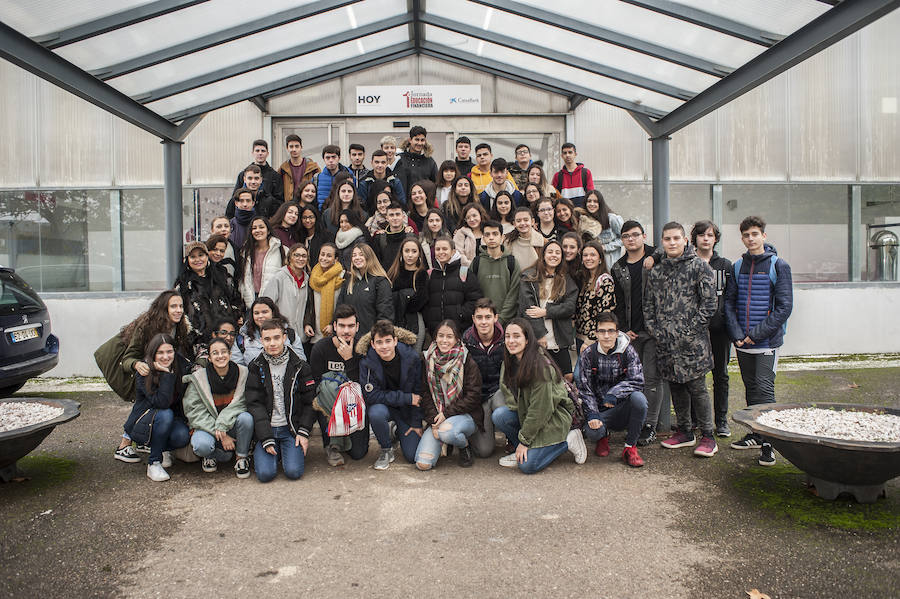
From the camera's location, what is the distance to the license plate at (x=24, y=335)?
7121 millimetres

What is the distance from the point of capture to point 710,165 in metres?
10.7

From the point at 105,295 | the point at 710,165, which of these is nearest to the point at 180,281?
the point at 105,295

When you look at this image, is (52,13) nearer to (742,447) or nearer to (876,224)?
(742,447)

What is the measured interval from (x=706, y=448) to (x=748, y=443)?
490 mm

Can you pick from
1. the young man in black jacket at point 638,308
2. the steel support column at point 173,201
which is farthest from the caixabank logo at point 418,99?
the young man in black jacket at point 638,308

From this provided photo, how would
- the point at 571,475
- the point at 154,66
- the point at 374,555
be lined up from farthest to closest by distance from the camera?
the point at 154,66
the point at 571,475
the point at 374,555

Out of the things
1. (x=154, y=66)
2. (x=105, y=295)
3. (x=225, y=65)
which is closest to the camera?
(x=154, y=66)

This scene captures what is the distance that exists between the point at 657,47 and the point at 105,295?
8559mm

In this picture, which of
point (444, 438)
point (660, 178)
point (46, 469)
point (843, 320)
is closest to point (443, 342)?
point (444, 438)

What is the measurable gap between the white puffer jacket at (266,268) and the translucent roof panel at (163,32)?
2.24 meters

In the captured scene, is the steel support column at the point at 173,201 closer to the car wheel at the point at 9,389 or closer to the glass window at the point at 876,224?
the car wheel at the point at 9,389

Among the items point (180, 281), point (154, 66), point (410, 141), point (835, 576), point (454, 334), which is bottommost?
point (835, 576)

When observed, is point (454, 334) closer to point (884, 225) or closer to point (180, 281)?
point (180, 281)

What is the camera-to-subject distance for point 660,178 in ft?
25.8
